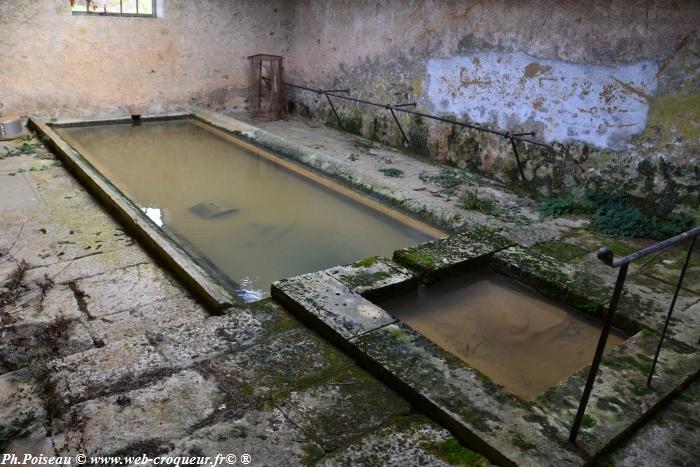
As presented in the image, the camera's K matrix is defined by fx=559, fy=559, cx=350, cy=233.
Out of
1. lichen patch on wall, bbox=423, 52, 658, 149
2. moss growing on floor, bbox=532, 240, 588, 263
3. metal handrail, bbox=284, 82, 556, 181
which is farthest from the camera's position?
metal handrail, bbox=284, 82, 556, 181

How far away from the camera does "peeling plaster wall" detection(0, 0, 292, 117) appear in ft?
26.5

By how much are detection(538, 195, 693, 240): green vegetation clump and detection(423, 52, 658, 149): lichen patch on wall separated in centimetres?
58

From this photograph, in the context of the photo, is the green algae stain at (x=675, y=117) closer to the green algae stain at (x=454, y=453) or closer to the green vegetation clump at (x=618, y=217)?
the green vegetation clump at (x=618, y=217)

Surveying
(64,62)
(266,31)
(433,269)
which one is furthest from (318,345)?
(266,31)

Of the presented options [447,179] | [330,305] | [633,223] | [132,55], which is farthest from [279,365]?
[132,55]

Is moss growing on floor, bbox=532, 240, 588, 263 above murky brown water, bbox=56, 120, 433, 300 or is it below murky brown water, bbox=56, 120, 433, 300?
above

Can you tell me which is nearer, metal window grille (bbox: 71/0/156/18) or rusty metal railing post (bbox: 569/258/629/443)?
rusty metal railing post (bbox: 569/258/629/443)

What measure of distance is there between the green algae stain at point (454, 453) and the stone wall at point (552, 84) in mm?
3799

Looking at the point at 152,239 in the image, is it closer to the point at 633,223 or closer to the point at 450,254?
the point at 450,254

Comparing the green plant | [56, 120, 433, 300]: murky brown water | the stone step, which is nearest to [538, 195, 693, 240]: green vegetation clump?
the green plant

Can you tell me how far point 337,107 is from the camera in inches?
357

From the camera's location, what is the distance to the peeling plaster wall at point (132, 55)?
809 cm

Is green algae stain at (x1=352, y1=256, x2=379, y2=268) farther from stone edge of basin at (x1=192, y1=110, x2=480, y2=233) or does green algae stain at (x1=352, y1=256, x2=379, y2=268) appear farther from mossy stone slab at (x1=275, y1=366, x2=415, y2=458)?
stone edge of basin at (x1=192, y1=110, x2=480, y2=233)

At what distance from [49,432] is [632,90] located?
538cm
